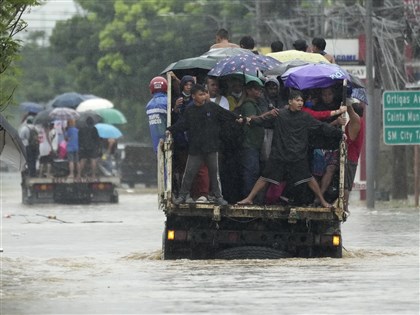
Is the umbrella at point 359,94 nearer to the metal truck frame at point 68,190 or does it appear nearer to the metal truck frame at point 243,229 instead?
the metal truck frame at point 243,229

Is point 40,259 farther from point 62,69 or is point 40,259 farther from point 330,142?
point 62,69

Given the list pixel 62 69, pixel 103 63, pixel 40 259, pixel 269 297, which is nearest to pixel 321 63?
pixel 40 259

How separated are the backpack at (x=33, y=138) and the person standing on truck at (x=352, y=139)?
69.5 feet

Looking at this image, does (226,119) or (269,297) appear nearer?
(269,297)

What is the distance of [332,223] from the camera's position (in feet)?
64.3

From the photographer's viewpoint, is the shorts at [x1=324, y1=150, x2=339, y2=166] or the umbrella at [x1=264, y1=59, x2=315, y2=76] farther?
the umbrella at [x1=264, y1=59, x2=315, y2=76]

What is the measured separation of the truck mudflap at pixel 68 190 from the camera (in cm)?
4006

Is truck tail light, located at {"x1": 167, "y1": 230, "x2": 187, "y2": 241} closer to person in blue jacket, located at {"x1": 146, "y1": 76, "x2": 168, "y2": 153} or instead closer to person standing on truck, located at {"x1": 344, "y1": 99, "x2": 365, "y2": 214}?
person in blue jacket, located at {"x1": 146, "y1": 76, "x2": 168, "y2": 153}

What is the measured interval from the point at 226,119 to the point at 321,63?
5.28ft

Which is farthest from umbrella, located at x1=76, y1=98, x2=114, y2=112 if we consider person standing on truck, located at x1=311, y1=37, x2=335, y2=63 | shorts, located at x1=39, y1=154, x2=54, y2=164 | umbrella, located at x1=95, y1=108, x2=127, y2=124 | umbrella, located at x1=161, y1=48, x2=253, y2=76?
umbrella, located at x1=161, y1=48, x2=253, y2=76

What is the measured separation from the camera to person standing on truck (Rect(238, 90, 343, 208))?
768 inches

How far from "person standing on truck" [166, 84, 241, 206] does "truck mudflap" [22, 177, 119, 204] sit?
20.6 m

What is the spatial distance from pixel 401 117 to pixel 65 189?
9.30 meters

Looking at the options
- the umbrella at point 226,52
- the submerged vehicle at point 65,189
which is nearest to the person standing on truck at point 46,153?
the submerged vehicle at point 65,189
